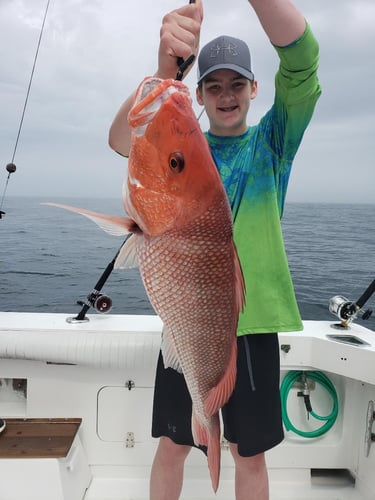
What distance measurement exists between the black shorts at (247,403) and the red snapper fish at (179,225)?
0.75 m

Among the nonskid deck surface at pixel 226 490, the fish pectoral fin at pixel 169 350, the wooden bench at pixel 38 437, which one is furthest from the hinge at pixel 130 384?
the fish pectoral fin at pixel 169 350

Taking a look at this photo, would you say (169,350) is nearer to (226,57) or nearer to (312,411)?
(226,57)

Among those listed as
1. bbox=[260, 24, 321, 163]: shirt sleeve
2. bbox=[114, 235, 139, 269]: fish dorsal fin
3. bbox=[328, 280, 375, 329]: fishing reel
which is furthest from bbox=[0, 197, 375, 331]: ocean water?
bbox=[114, 235, 139, 269]: fish dorsal fin

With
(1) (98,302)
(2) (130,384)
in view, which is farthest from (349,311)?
(1) (98,302)

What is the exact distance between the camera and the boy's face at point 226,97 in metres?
2.04

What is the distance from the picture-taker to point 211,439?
1606 millimetres

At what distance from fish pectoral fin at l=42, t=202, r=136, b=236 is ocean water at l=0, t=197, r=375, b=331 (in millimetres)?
5419

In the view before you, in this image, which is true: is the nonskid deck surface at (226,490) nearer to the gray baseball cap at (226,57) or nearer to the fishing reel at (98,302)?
the fishing reel at (98,302)

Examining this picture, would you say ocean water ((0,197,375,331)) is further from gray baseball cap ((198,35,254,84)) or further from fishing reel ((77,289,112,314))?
gray baseball cap ((198,35,254,84))

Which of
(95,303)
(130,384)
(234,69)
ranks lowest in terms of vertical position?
(130,384)

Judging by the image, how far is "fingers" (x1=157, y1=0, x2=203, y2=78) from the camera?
Answer: 1.46 m

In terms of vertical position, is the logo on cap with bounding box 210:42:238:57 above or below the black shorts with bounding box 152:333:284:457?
above

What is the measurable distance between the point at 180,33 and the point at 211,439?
1366mm

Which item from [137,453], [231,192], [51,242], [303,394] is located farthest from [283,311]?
[51,242]
